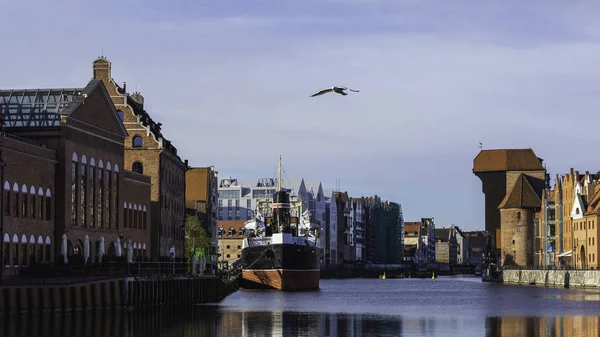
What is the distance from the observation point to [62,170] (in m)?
86.2

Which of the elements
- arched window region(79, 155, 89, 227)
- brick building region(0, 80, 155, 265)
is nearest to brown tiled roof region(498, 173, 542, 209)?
brick building region(0, 80, 155, 265)

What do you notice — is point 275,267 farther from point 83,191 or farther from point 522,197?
point 522,197

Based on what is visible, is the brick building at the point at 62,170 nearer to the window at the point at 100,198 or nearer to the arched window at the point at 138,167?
the window at the point at 100,198

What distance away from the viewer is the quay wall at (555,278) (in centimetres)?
12643

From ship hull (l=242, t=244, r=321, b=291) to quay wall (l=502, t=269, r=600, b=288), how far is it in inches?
1149

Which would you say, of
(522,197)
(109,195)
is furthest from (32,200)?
(522,197)

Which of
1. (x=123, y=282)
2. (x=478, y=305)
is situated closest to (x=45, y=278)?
(x=123, y=282)

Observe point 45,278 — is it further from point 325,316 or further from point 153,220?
point 153,220

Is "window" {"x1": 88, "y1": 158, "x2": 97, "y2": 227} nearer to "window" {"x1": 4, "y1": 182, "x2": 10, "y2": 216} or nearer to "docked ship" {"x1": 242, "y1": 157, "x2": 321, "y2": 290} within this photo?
"window" {"x1": 4, "y1": 182, "x2": 10, "y2": 216}

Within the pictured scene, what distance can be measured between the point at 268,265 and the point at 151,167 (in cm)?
1682

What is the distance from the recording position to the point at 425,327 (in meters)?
62.4

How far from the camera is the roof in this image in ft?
298

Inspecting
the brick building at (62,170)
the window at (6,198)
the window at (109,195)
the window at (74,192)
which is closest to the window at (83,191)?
the brick building at (62,170)

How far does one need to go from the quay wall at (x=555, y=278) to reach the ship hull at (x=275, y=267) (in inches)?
1149
